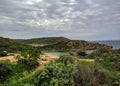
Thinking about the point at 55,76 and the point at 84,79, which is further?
the point at 55,76

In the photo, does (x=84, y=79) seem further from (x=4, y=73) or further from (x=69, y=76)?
(x=4, y=73)

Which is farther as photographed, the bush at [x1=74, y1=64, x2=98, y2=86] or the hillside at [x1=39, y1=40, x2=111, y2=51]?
the hillside at [x1=39, y1=40, x2=111, y2=51]

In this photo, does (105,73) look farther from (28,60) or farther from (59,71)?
(28,60)

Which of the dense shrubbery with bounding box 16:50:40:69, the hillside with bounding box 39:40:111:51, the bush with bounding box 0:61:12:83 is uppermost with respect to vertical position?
the dense shrubbery with bounding box 16:50:40:69

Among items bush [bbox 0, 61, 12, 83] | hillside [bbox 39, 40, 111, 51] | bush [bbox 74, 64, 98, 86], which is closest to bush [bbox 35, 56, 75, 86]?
bush [bbox 74, 64, 98, 86]

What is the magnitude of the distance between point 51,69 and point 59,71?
60 centimetres

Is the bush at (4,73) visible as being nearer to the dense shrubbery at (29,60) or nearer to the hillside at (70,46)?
the dense shrubbery at (29,60)

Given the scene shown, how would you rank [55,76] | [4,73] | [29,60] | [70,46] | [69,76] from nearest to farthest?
[69,76] < [55,76] < [4,73] < [29,60] < [70,46]

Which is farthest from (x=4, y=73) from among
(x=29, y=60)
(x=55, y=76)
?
(x=55, y=76)

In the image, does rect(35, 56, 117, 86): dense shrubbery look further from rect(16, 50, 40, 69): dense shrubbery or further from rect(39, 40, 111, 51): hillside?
rect(39, 40, 111, 51): hillside

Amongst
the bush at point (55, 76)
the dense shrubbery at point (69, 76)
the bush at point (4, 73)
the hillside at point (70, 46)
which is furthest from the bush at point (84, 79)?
the hillside at point (70, 46)

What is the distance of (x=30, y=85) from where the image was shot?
11.4 metres

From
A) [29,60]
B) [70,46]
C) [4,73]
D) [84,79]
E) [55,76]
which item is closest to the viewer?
[84,79]

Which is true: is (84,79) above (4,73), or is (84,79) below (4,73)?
above
